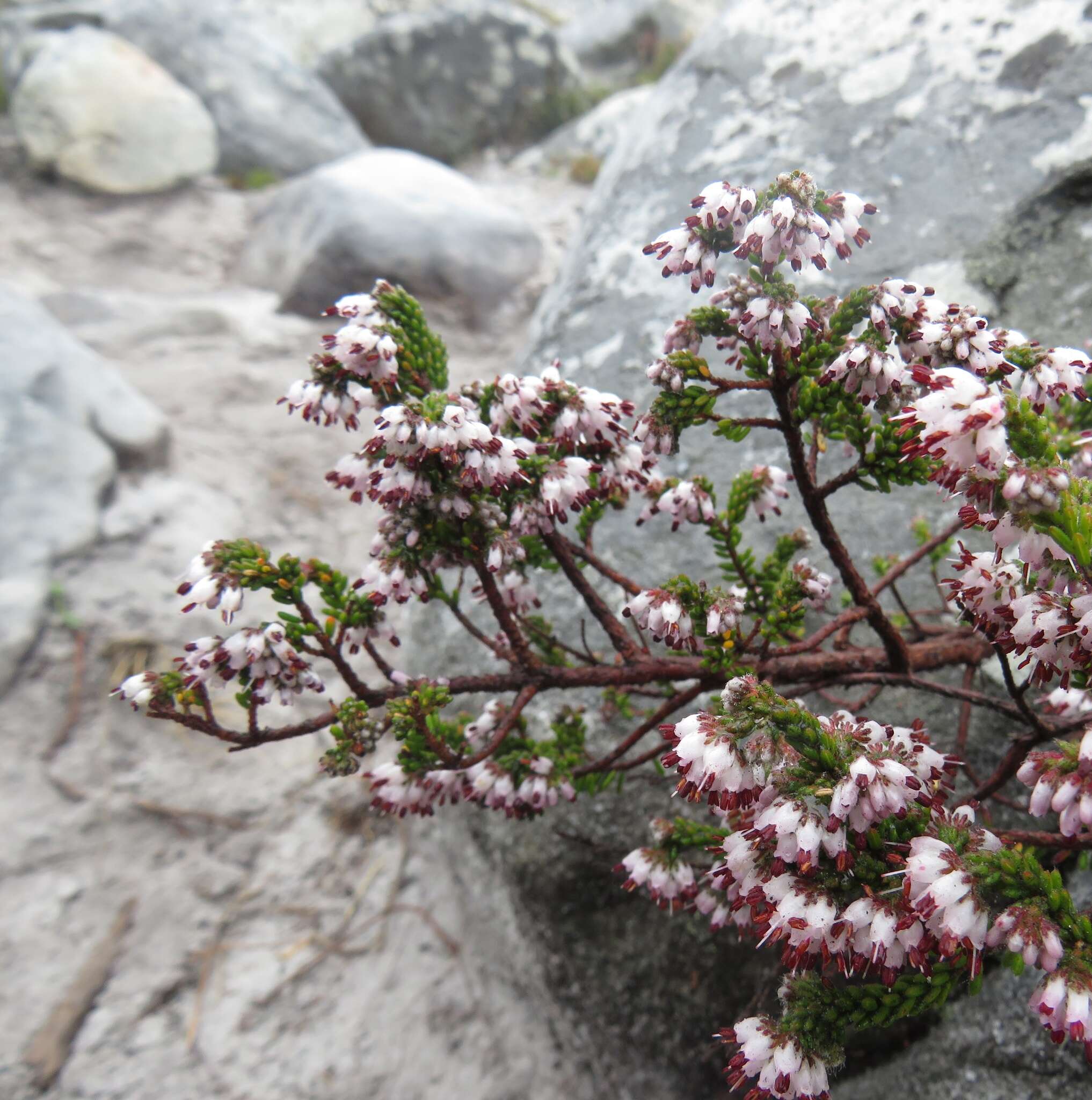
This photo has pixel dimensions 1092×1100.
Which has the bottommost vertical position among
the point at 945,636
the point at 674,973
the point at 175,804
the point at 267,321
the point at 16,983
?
the point at 16,983

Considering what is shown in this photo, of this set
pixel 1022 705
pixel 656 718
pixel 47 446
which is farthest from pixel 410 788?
pixel 47 446

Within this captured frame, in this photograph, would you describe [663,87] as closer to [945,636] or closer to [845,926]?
[945,636]

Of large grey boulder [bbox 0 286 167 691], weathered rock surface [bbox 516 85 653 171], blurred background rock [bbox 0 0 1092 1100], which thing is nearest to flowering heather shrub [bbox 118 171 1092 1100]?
Answer: blurred background rock [bbox 0 0 1092 1100]

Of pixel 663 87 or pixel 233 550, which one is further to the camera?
pixel 663 87

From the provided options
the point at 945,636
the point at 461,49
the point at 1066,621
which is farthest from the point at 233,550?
the point at 461,49

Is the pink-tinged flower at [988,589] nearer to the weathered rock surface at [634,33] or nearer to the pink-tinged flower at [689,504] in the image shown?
the pink-tinged flower at [689,504]
